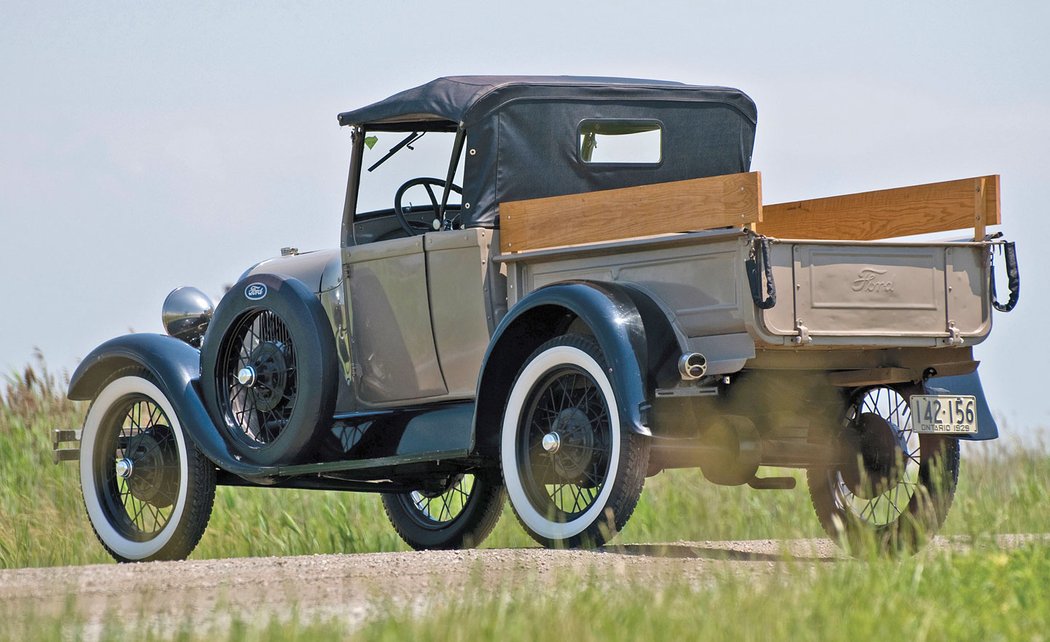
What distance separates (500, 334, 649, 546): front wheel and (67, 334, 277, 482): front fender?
1616 millimetres

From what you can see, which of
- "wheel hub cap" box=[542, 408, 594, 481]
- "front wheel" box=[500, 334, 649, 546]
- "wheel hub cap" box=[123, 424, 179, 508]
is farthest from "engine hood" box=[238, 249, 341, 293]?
"wheel hub cap" box=[542, 408, 594, 481]

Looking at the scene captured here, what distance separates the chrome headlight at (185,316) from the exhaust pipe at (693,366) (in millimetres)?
3743

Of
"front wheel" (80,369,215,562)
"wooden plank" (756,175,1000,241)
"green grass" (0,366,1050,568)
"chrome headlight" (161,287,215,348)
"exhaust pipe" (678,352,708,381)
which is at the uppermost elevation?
"wooden plank" (756,175,1000,241)

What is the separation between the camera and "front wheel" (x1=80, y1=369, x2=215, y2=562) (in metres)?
8.05

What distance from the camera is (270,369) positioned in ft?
26.0

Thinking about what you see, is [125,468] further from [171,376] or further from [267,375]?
[267,375]

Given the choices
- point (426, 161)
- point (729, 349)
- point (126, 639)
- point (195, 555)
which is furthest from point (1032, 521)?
point (126, 639)

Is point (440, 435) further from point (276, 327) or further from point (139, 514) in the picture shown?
point (139, 514)

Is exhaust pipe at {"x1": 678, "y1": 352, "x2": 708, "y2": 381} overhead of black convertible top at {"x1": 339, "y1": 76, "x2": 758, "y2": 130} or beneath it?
beneath

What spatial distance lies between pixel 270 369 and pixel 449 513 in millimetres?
1767

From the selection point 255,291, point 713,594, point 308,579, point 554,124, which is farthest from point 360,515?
point 713,594

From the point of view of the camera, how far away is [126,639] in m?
4.34

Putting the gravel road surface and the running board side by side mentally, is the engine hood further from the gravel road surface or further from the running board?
the gravel road surface

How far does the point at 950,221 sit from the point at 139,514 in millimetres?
4569
